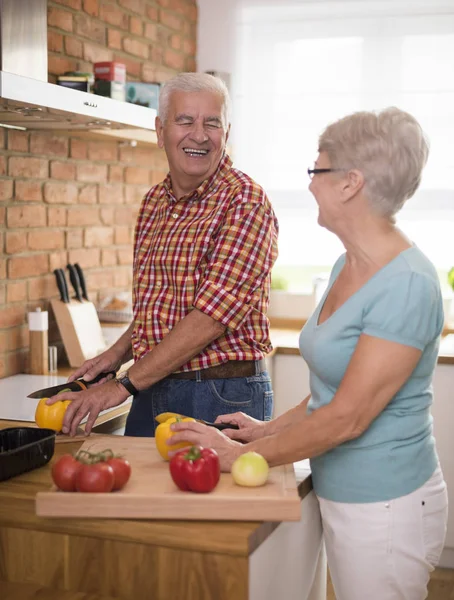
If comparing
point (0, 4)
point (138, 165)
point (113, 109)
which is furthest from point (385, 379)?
point (138, 165)

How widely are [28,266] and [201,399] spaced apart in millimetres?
1021

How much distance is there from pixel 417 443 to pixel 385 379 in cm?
20

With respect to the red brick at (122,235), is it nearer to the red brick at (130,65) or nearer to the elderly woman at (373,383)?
the red brick at (130,65)

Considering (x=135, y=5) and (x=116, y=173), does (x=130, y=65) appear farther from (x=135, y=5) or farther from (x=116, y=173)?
(x=116, y=173)

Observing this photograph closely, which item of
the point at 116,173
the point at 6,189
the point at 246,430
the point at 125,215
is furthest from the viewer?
the point at 125,215

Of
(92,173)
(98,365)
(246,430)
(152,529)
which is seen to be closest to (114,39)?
(92,173)

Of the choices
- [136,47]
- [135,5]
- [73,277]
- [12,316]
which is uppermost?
[135,5]

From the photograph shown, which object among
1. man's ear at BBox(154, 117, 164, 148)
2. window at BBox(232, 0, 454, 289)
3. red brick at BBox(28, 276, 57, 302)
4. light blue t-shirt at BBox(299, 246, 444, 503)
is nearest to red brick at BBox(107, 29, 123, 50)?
window at BBox(232, 0, 454, 289)

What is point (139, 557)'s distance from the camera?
149cm

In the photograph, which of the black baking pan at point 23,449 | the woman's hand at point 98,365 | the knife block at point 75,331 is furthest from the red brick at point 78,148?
the black baking pan at point 23,449

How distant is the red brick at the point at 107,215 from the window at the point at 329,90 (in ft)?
3.26

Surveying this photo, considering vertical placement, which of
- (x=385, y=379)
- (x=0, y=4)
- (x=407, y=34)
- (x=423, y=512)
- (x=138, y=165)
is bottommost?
(x=423, y=512)

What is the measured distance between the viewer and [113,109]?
242 centimetres

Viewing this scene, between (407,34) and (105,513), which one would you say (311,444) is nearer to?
(105,513)
